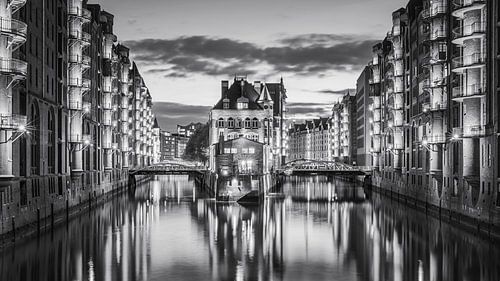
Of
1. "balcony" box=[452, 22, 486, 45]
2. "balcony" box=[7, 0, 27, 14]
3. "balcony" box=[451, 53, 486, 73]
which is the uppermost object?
"balcony" box=[7, 0, 27, 14]

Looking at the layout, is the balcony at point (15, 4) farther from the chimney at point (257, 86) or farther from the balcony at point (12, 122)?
the chimney at point (257, 86)

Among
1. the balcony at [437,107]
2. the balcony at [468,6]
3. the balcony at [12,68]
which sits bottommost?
the balcony at [437,107]

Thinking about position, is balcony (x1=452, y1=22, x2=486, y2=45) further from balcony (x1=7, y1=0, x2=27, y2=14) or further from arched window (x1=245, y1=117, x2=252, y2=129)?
arched window (x1=245, y1=117, x2=252, y2=129)

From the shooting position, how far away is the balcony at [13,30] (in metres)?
37.8

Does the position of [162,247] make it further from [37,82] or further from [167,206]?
[167,206]

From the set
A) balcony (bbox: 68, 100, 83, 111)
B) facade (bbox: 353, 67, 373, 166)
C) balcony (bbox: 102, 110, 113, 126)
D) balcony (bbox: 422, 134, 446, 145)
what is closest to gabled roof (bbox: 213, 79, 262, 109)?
facade (bbox: 353, 67, 373, 166)

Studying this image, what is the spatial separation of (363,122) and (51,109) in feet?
298

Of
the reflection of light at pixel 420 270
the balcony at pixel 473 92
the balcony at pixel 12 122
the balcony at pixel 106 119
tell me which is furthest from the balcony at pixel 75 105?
the reflection of light at pixel 420 270

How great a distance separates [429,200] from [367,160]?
2551 inches

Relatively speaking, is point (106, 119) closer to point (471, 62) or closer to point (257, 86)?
point (257, 86)

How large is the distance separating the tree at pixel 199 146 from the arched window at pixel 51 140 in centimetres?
9195

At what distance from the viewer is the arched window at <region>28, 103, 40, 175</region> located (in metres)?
47.3

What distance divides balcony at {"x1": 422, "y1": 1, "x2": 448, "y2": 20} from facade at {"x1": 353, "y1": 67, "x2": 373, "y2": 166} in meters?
64.8

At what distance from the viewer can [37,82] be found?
48.7 m
